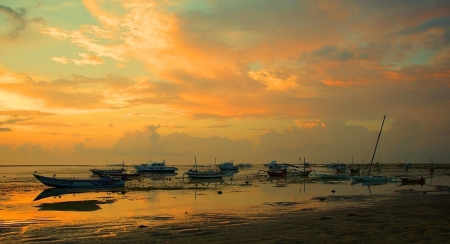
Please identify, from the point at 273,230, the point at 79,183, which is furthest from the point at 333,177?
the point at 273,230

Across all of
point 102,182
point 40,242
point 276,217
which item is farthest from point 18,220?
point 102,182

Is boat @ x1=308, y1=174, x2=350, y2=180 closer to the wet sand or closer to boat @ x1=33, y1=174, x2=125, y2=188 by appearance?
boat @ x1=33, y1=174, x2=125, y2=188

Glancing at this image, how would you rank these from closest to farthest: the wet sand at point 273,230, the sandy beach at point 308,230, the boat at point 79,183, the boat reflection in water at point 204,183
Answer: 1. the sandy beach at point 308,230
2. the wet sand at point 273,230
3. the boat at point 79,183
4. the boat reflection in water at point 204,183

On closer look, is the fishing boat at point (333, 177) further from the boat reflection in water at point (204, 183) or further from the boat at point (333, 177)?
the boat reflection in water at point (204, 183)

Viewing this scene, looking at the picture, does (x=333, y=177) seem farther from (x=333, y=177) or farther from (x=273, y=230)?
(x=273, y=230)

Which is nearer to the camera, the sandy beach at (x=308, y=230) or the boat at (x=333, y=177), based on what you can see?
the sandy beach at (x=308, y=230)

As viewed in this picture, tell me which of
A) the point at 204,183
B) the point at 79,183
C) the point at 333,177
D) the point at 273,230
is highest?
the point at 79,183

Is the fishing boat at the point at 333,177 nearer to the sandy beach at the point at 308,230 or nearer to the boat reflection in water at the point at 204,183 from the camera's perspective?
the boat reflection in water at the point at 204,183

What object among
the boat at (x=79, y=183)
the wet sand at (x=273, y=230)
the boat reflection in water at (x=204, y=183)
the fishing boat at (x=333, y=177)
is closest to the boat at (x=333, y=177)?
the fishing boat at (x=333, y=177)

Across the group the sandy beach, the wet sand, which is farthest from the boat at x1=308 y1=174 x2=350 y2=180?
the sandy beach

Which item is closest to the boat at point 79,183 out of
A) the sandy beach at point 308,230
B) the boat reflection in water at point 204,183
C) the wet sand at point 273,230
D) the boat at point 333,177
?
the boat reflection in water at point 204,183

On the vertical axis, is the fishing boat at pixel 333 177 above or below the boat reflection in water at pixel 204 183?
above

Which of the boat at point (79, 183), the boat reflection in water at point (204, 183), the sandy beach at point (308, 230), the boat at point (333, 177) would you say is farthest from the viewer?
the boat at point (333, 177)

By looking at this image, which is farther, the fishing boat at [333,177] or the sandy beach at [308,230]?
the fishing boat at [333,177]
